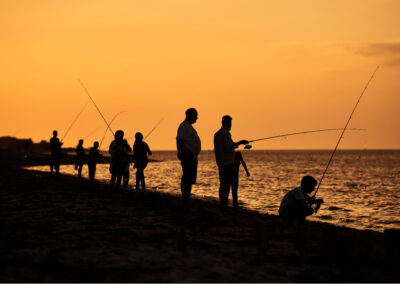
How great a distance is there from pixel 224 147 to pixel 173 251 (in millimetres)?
4125

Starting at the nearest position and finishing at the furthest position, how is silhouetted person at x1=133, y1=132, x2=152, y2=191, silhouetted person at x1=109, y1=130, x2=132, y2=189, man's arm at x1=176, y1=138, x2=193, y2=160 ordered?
1. man's arm at x1=176, y1=138, x2=193, y2=160
2. silhouetted person at x1=109, y1=130, x2=132, y2=189
3. silhouetted person at x1=133, y1=132, x2=152, y2=191

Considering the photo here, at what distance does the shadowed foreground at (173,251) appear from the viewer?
17.5ft

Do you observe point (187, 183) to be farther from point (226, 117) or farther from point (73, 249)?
point (73, 249)

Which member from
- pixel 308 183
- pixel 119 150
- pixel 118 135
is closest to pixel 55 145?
pixel 118 135

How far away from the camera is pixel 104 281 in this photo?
199 inches

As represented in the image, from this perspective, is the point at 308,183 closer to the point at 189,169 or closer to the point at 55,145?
the point at 189,169

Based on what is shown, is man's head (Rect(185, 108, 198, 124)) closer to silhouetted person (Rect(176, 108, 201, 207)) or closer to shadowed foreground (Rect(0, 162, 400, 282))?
silhouetted person (Rect(176, 108, 201, 207))

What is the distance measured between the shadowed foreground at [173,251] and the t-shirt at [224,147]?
1402 mm

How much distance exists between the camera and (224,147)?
402 inches

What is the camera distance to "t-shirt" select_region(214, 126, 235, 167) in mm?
10188

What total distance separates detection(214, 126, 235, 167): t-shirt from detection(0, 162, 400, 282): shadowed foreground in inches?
55.2

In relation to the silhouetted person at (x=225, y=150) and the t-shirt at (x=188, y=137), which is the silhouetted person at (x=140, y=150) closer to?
the silhouetted person at (x=225, y=150)

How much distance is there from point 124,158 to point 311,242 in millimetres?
7697

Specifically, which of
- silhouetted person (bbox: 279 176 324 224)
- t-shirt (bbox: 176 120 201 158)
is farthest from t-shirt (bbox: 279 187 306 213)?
t-shirt (bbox: 176 120 201 158)
